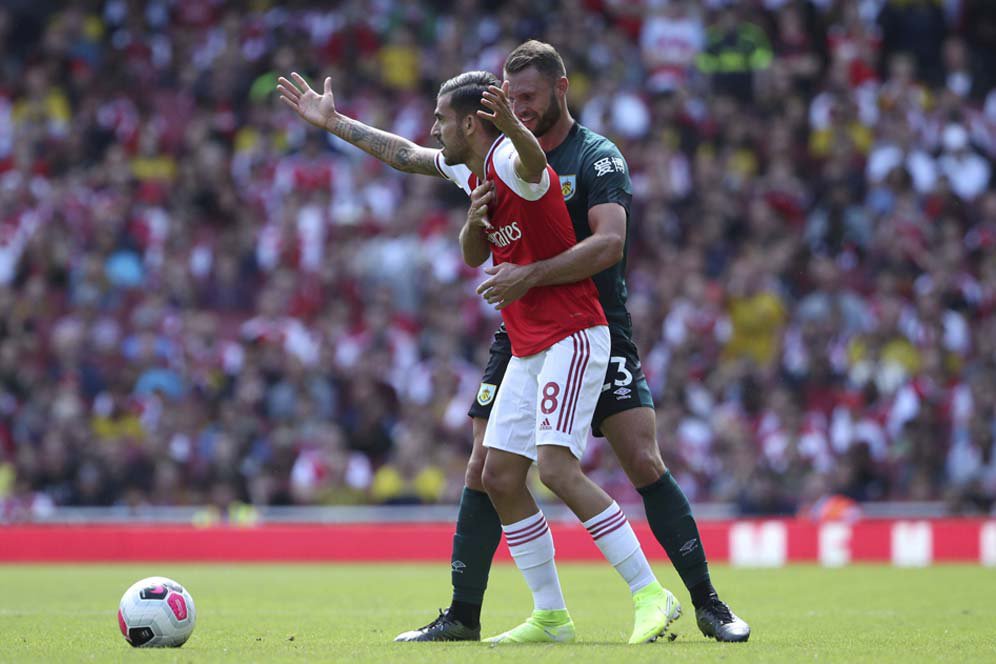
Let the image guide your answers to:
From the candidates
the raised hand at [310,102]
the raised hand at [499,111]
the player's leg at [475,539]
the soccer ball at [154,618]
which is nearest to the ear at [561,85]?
the raised hand at [499,111]

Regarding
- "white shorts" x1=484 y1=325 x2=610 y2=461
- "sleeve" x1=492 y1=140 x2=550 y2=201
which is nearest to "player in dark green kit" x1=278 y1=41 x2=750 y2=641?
"sleeve" x1=492 y1=140 x2=550 y2=201

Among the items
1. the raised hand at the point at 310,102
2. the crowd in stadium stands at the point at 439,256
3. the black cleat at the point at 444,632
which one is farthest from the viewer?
the crowd in stadium stands at the point at 439,256

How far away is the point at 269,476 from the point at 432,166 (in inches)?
373

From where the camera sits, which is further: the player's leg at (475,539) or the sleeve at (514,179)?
the player's leg at (475,539)

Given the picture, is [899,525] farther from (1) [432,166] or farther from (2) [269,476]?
(1) [432,166]

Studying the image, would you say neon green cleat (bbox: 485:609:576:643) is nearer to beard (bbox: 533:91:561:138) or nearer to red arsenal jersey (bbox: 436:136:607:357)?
red arsenal jersey (bbox: 436:136:607:357)

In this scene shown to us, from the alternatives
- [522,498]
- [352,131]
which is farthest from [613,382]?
[352,131]

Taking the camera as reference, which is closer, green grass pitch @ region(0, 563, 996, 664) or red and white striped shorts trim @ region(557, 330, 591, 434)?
green grass pitch @ region(0, 563, 996, 664)

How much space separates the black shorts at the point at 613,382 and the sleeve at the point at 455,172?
2.41 feet

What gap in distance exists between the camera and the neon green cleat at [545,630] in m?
6.66

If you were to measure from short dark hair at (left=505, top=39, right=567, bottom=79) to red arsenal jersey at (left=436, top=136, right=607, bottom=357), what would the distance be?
13.3 inches

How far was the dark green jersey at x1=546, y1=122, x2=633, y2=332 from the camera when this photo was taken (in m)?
6.52

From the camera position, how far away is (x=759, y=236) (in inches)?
685

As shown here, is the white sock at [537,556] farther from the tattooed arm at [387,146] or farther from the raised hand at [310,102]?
the raised hand at [310,102]
